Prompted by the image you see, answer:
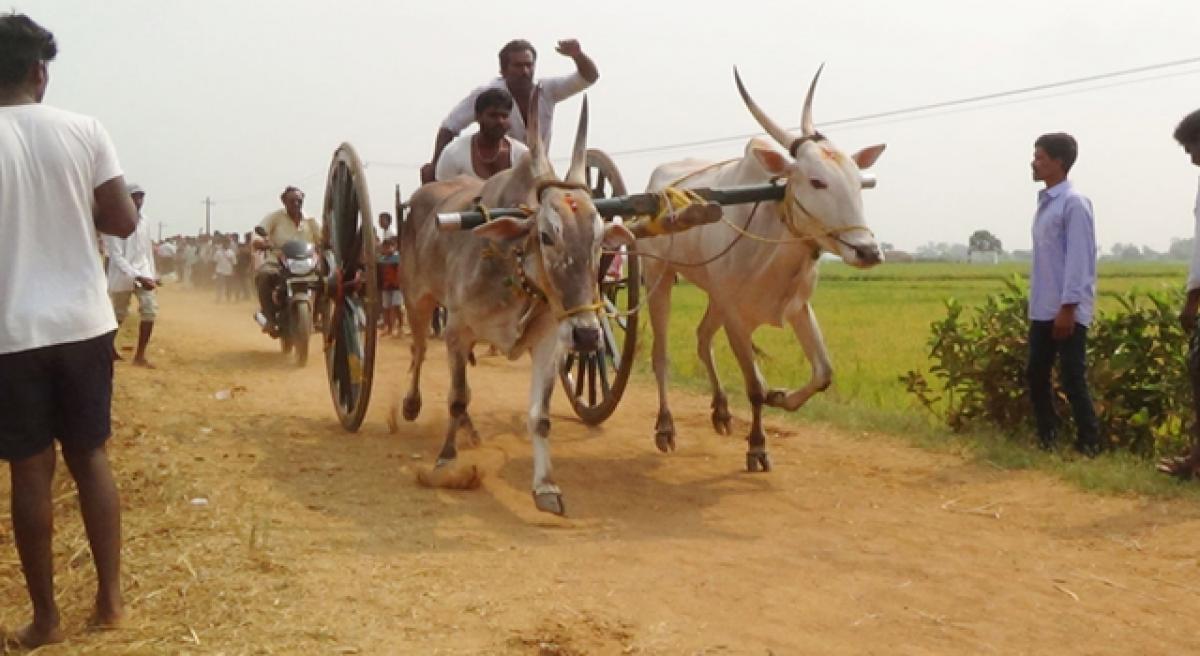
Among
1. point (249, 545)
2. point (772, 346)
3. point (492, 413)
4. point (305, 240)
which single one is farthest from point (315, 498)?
point (772, 346)

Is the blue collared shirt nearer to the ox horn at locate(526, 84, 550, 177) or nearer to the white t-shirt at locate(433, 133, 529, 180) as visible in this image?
the ox horn at locate(526, 84, 550, 177)

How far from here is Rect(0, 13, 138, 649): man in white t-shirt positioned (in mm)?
3457

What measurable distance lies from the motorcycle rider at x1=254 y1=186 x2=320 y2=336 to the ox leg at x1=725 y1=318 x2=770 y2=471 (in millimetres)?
6166

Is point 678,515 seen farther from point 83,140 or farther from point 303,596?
point 83,140

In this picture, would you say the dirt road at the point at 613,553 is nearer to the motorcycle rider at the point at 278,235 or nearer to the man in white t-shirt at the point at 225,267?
the motorcycle rider at the point at 278,235

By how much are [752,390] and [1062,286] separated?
195cm

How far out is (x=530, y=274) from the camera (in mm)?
5426

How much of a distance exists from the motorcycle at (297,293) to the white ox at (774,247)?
5.13 metres

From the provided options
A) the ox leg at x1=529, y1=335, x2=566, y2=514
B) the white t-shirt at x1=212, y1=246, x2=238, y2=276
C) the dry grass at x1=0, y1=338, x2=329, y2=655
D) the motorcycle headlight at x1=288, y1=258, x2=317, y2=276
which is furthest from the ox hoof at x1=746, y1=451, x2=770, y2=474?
the white t-shirt at x1=212, y1=246, x2=238, y2=276

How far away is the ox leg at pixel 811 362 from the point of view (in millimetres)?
6383

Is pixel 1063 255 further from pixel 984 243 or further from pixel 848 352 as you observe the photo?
pixel 984 243

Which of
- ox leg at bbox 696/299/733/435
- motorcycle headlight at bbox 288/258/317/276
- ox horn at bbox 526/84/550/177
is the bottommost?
ox leg at bbox 696/299/733/435

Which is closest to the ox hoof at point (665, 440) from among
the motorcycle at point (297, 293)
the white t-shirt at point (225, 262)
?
the motorcycle at point (297, 293)

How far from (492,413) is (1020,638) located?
17.8ft
